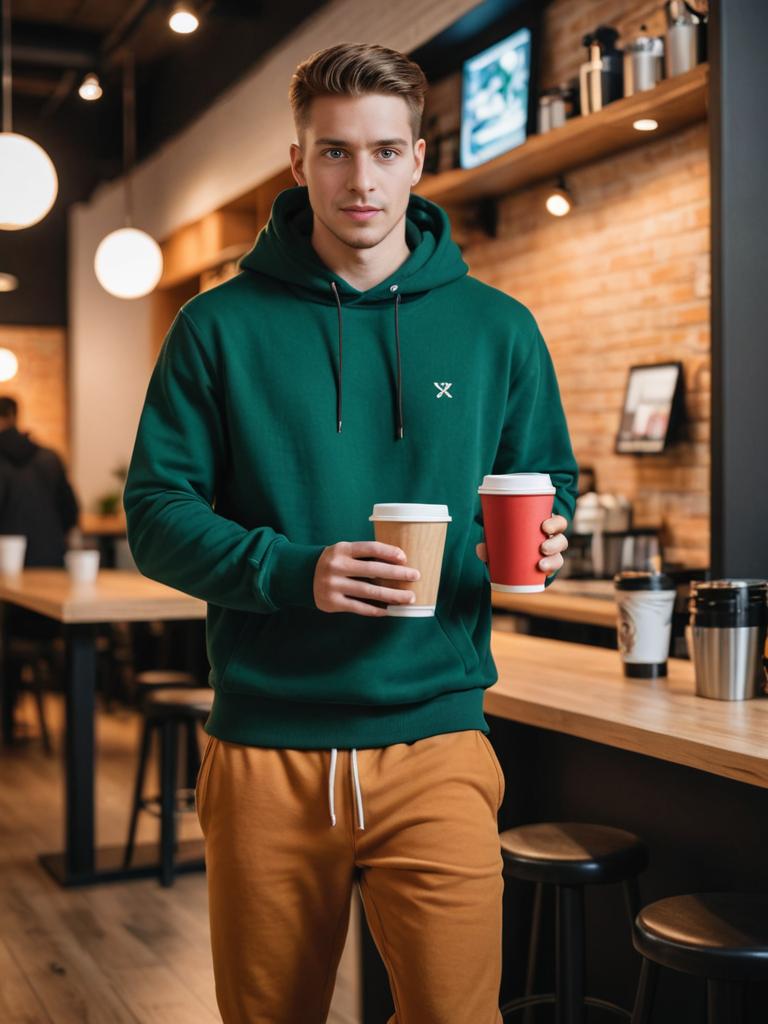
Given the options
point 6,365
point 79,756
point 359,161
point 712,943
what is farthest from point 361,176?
point 6,365

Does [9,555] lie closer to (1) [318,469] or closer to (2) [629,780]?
(2) [629,780]

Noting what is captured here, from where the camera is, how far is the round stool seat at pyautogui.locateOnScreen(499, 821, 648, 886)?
2092mm

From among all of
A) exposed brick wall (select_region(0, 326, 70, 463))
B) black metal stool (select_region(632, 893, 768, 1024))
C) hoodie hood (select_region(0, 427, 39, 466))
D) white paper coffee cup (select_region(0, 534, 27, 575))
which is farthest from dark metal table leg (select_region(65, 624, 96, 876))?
exposed brick wall (select_region(0, 326, 70, 463))

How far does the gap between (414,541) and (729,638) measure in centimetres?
104

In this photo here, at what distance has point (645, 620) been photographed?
2.46 m

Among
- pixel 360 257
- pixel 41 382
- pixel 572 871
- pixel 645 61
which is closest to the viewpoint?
pixel 360 257

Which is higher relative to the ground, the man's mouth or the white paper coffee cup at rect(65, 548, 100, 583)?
the man's mouth

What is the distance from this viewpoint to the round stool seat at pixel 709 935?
1.68 m

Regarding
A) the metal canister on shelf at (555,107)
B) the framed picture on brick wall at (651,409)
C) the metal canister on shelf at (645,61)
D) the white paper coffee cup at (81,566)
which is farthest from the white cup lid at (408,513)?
the metal canister on shelf at (555,107)

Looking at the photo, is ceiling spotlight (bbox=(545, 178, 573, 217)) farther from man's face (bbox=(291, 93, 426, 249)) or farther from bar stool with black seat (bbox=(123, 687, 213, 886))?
man's face (bbox=(291, 93, 426, 249))

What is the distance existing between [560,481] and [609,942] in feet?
3.92

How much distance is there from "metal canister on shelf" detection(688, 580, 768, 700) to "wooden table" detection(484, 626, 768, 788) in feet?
0.09

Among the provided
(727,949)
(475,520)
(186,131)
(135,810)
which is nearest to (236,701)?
(475,520)

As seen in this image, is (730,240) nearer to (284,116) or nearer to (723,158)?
(723,158)
